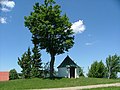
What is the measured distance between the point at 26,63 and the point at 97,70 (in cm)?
2438

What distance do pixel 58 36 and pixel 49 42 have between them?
1747 mm

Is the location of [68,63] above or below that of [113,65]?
below

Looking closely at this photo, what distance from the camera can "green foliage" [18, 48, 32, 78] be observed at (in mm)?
64881

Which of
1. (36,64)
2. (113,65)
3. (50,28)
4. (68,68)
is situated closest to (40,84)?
(50,28)

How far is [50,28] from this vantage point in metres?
47.6

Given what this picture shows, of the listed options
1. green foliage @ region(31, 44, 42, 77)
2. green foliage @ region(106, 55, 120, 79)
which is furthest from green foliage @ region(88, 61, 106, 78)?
green foliage @ region(31, 44, 42, 77)

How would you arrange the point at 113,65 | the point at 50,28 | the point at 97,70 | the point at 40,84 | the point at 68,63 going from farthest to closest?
1. the point at 113,65
2. the point at 97,70
3. the point at 68,63
4. the point at 50,28
5. the point at 40,84

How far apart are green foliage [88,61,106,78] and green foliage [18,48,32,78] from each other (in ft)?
76.0

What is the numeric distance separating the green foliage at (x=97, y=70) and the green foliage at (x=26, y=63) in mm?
23162

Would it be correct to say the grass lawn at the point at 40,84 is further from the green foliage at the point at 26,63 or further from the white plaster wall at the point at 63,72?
the green foliage at the point at 26,63

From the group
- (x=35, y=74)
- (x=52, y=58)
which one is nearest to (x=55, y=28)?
(x=52, y=58)

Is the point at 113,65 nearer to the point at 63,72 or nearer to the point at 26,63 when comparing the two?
the point at 26,63

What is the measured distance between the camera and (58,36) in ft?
163

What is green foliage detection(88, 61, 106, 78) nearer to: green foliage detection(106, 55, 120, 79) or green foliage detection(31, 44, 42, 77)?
green foliage detection(106, 55, 120, 79)
